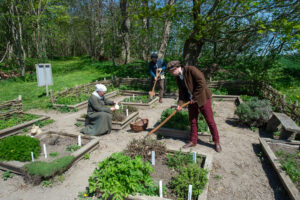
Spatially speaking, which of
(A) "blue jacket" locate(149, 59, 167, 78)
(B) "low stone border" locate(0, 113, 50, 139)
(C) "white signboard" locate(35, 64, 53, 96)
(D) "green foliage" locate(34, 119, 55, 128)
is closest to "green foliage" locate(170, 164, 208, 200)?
(B) "low stone border" locate(0, 113, 50, 139)

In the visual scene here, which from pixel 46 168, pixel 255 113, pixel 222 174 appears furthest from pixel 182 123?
pixel 46 168

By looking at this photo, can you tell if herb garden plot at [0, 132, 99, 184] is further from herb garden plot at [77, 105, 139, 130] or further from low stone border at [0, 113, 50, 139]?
low stone border at [0, 113, 50, 139]

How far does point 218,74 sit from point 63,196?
33.7ft

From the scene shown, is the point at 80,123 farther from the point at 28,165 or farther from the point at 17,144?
the point at 28,165

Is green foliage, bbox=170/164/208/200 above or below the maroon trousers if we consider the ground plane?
below

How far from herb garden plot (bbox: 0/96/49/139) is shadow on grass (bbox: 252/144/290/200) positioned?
6.29 meters

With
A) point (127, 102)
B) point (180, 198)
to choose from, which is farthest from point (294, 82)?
point (180, 198)

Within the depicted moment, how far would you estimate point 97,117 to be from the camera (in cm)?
528

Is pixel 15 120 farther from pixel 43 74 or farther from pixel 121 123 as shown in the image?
pixel 121 123

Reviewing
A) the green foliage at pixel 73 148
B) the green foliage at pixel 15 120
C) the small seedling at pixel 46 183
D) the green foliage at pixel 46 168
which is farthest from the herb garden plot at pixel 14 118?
the small seedling at pixel 46 183

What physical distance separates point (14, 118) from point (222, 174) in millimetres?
6513

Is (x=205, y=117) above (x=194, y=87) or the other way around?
the other way around

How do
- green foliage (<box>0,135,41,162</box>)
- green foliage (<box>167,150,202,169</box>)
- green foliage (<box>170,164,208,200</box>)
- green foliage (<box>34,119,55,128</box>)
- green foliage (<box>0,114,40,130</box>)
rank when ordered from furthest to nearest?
green foliage (<box>34,119,55,128</box>) → green foliage (<box>0,114,40,130</box>) → green foliage (<box>0,135,41,162</box>) → green foliage (<box>167,150,202,169</box>) → green foliage (<box>170,164,208,200</box>)

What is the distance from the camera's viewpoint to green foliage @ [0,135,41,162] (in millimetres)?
3846
